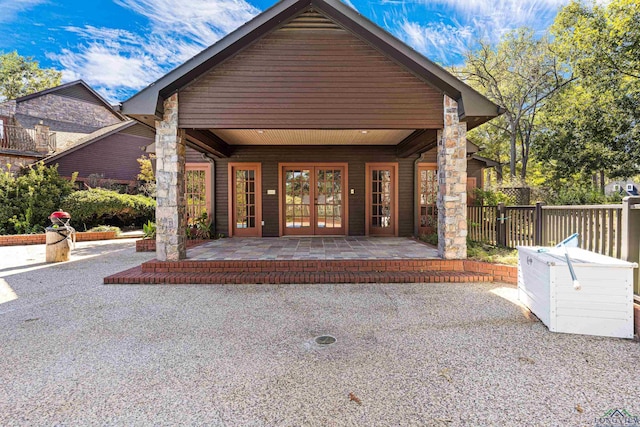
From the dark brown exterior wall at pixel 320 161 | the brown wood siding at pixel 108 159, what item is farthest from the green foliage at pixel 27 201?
the dark brown exterior wall at pixel 320 161

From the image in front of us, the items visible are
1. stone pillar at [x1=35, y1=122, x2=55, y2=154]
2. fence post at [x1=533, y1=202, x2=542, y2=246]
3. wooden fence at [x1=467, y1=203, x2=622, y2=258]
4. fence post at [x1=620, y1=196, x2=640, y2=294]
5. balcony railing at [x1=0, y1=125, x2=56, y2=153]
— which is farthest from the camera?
stone pillar at [x1=35, y1=122, x2=55, y2=154]

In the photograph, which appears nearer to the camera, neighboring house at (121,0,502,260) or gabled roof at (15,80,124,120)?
neighboring house at (121,0,502,260)

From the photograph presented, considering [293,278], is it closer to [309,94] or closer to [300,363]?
[300,363]

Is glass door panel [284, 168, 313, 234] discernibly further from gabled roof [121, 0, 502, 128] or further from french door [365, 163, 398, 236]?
gabled roof [121, 0, 502, 128]

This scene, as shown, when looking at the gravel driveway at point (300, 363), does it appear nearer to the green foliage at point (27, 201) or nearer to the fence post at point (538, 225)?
the fence post at point (538, 225)

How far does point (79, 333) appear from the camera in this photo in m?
2.98

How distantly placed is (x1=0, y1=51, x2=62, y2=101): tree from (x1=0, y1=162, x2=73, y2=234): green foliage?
60.4 ft

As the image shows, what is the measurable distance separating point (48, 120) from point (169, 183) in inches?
637

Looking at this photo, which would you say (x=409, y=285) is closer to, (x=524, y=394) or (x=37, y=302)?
(x=524, y=394)

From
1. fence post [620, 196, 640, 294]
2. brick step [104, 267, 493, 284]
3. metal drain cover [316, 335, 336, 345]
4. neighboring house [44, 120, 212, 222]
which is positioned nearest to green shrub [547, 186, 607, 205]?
brick step [104, 267, 493, 284]

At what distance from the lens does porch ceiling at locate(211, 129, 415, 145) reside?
6.82 meters

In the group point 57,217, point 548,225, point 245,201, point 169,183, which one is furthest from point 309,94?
point 57,217

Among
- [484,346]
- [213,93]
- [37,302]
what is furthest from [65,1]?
[484,346]

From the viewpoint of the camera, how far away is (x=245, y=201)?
8.62 metres
